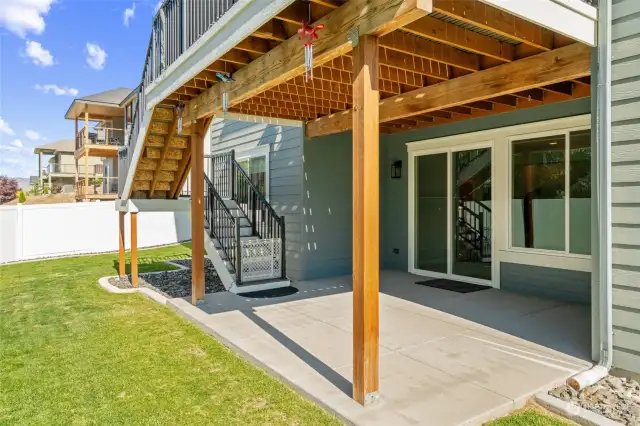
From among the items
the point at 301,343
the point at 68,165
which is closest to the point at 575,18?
the point at 301,343

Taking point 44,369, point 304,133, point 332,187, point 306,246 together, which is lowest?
point 44,369

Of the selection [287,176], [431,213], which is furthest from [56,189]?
[431,213]

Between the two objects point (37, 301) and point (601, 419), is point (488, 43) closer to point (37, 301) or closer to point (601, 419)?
point (601, 419)

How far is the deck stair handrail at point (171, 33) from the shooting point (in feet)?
13.3

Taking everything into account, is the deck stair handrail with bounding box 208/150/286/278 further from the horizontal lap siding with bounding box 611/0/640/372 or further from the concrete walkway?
the horizontal lap siding with bounding box 611/0/640/372

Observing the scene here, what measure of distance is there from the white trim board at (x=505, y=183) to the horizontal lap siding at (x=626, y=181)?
220 centimetres

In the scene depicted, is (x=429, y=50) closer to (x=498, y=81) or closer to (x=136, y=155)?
(x=498, y=81)

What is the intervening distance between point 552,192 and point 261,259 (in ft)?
14.7

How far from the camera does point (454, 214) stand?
7113 mm

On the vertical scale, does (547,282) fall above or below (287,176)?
below

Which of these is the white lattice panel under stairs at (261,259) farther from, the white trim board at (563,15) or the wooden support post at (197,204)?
the white trim board at (563,15)

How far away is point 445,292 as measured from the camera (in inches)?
248

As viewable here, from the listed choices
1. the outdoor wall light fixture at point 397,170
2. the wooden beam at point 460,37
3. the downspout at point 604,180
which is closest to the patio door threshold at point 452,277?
the outdoor wall light fixture at point 397,170

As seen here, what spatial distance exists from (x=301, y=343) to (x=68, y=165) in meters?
31.2
